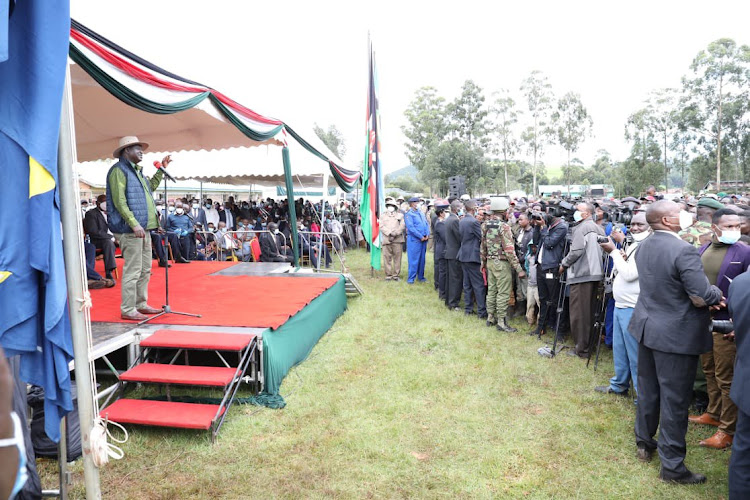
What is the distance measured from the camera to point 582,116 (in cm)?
4562

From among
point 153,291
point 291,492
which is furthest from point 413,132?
point 291,492

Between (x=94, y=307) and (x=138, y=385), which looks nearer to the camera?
(x=138, y=385)

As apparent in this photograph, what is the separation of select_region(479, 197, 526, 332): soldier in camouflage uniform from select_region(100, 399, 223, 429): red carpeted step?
463cm

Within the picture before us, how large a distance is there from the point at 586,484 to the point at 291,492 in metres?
2.08

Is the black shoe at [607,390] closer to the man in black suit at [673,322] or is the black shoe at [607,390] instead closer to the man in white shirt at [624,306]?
the man in white shirt at [624,306]

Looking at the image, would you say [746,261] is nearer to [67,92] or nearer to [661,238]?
[661,238]

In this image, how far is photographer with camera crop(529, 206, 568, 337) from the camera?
6.25 m

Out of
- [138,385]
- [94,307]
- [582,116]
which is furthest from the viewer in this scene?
[582,116]

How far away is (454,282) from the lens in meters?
8.62

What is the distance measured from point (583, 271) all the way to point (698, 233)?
4.12 ft

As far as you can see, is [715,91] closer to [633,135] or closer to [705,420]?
[633,135]

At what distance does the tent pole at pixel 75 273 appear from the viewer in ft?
7.20

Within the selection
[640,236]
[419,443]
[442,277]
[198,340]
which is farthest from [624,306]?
[442,277]

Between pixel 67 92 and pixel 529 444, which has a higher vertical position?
pixel 67 92
